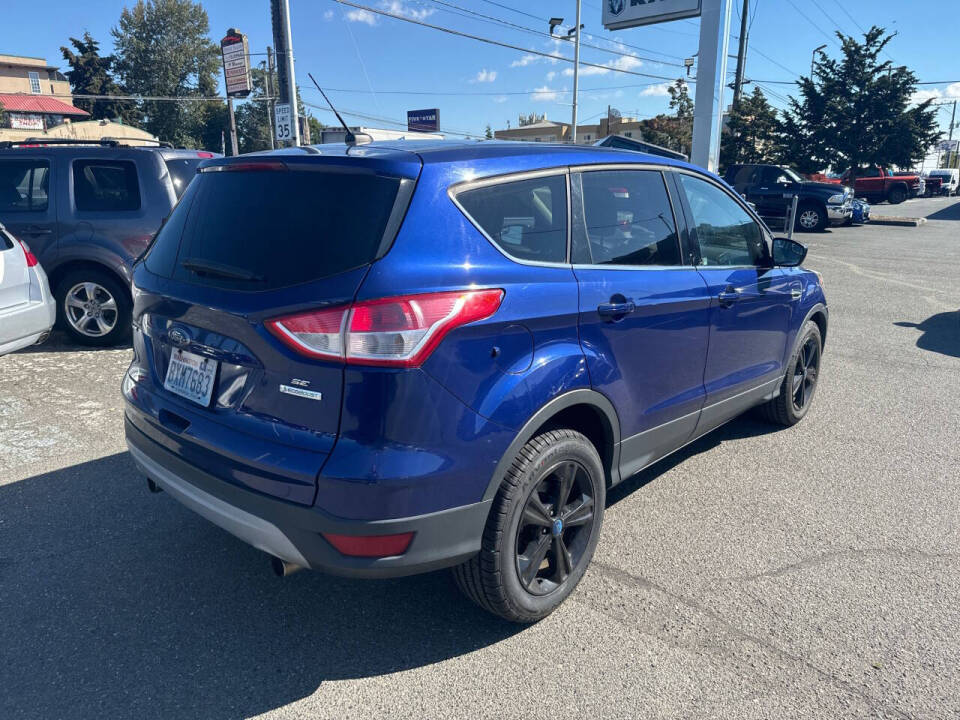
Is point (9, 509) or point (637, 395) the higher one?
point (637, 395)

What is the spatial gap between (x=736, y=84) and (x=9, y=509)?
35.8 metres

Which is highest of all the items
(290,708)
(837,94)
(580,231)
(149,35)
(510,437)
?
(149,35)

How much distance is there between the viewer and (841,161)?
3166 cm

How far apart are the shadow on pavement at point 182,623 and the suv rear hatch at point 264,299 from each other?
72 cm

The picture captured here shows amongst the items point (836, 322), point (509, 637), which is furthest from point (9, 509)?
point (836, 322)

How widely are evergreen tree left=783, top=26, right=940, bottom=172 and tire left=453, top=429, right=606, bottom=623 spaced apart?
109 feet

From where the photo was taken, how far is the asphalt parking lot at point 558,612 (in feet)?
7.93

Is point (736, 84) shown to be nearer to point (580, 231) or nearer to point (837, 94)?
point (837, 94)

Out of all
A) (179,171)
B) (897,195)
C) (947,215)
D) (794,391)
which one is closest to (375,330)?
(794,391)

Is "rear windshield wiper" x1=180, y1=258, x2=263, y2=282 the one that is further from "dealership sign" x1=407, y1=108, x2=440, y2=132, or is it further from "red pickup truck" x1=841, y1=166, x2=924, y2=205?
"dealership sign" x1=407, y1=108, x2=440, y2=132

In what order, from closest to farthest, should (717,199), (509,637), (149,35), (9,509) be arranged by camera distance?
(509,637)
(9,509)
(717,199)
(149,35)

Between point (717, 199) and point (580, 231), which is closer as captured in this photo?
point (580, 231)

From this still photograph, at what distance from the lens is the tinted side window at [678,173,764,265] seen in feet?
12.2

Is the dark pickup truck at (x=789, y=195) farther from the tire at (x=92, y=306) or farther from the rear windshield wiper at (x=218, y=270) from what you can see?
the rear windshield wiper at (x=218, y=270)
